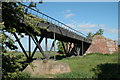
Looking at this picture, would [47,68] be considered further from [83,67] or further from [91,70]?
[83,67]

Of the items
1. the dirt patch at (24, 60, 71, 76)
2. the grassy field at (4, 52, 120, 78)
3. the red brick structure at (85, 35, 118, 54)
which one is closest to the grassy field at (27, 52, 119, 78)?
the grassy field at (4, 52, 120, 78)

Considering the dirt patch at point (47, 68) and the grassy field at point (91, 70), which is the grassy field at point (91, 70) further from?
the dirt patch at point (47, 68)

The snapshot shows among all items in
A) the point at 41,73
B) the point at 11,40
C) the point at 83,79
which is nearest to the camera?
the point at 11,40

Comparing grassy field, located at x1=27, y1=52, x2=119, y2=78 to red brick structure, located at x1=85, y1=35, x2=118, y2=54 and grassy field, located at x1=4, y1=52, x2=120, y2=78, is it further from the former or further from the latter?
red brick structure, located at x1=85, y1=35, x2=118, y2=54

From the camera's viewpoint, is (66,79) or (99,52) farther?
(99,52)

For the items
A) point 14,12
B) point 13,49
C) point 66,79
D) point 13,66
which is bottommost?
point 66,79

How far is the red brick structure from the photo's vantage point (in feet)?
128

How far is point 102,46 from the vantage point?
39.2 meters

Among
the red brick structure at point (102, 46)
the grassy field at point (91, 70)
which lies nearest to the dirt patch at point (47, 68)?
the grassy field at point (91, 70)

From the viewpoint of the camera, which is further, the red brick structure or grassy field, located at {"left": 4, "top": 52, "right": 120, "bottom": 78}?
the red brick structure

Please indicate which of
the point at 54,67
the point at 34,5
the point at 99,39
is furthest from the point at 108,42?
the point at 34,5

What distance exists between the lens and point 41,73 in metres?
13.4

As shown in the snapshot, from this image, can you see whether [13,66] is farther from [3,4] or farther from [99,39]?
[99,39]

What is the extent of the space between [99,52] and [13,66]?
36.8 meters
